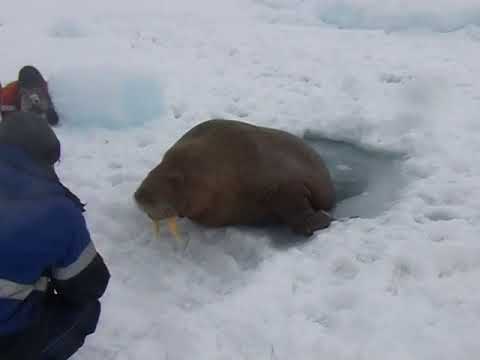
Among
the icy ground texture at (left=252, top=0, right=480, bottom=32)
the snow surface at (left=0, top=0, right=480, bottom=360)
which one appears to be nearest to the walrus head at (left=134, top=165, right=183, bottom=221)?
the snow surface at (left=0, top=0, right=480, bottom=360)

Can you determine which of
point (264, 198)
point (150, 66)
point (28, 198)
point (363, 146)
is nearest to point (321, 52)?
point (150, 66)

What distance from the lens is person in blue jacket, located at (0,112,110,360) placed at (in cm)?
275

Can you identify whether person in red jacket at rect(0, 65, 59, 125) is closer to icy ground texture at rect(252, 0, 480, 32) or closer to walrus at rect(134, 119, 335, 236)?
walrus at rect(134, 119, 335, 236)

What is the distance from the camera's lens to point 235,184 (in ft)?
15.2

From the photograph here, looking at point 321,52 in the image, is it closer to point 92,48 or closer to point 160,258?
point 92,48

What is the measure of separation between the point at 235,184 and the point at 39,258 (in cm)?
203

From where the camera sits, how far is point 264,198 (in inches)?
183

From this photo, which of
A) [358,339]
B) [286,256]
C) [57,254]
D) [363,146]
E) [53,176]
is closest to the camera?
[57,254]

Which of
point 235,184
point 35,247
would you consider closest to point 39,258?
point 35,247

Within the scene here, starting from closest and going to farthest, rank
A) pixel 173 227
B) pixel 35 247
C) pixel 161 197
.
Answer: pixel 35 247 < pixel 161 197 < pixel 173 227

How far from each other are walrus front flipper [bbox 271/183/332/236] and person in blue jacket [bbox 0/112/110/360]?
1.78 m

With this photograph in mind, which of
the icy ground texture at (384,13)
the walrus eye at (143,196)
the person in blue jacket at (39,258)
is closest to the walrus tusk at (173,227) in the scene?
the walrus eye at (143,196)

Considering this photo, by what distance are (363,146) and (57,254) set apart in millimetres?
3576

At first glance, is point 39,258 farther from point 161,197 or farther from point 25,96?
point 25,96
